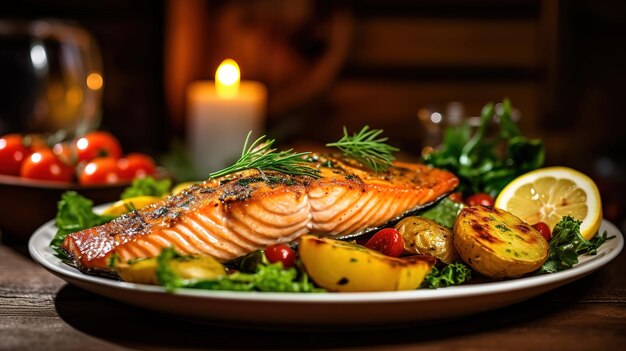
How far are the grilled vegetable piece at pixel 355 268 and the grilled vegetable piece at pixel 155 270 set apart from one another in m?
0.19

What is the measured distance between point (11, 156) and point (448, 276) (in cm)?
164

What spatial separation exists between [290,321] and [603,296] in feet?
2.77

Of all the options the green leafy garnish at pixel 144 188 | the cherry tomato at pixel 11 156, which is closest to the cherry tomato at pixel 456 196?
the green leafy garnish at pixel 144 188

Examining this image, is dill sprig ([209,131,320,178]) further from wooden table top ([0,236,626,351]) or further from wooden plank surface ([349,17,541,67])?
wooden plank surface ([349,17,541,67])

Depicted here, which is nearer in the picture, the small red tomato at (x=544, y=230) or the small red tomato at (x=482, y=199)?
the small red tomato at (x=544, y=230)

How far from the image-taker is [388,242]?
69.6 inches

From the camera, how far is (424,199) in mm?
2043

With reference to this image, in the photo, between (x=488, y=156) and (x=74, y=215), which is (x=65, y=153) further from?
(x=488, y=156)

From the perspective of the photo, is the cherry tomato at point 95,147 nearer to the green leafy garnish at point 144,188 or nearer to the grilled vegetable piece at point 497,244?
the green leafy garnish at point 144,188

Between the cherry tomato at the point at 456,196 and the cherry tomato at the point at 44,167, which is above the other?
the cherry tomato at the point at 44,167

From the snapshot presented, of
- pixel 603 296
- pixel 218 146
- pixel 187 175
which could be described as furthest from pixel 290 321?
pixel 218 146

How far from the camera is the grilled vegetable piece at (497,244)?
1.67m

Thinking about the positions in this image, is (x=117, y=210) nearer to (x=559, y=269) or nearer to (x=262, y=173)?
(x=262, y=173)

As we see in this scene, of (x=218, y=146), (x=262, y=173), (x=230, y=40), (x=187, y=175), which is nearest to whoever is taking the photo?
(x=262, y=173)
